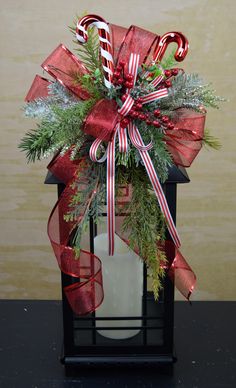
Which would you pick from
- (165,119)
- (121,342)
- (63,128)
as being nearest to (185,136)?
(165,119)

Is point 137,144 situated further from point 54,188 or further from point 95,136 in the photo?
point 54,188

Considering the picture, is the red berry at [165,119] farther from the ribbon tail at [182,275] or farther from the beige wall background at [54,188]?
the beige wall background at [54,188]

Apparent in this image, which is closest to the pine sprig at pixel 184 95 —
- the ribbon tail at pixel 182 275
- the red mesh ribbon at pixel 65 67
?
the red mesh ribbon at pixel 65 67

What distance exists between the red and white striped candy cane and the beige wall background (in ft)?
2.70

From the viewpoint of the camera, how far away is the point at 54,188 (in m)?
1.52

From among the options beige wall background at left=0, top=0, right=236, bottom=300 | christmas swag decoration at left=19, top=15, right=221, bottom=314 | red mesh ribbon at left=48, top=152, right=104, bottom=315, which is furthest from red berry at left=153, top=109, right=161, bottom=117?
beige wall background at left=0, top=0, right=236, bottom=300

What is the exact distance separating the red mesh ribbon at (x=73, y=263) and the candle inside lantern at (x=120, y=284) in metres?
0.05

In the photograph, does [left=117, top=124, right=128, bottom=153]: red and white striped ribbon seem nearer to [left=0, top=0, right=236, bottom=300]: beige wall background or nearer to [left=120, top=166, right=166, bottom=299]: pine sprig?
[left=120, top=166, right=166, bottom=299]: pine sprig

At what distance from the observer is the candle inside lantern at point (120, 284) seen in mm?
724

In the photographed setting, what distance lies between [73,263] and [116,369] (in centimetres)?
21

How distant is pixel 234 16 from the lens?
137cm

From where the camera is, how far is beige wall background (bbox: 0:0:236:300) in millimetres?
1374

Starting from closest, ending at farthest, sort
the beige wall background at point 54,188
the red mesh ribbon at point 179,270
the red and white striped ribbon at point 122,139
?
the red and white striped ribbon at point 122,139 → the red mesh ribbon at point 179,270 → the beige wall background at point 54,188

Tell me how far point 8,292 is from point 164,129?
117 cm
